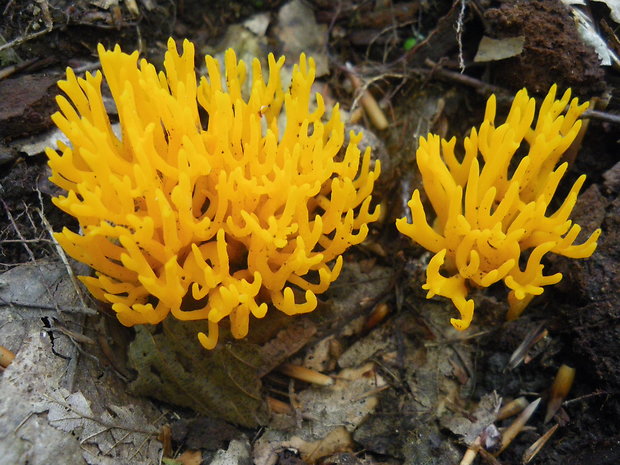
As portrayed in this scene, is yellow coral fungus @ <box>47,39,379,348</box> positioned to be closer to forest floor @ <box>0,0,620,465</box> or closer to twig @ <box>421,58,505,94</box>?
forest floor @ <box>0,0,620,465</box>

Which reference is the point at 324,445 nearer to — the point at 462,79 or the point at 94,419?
the point at 94,419

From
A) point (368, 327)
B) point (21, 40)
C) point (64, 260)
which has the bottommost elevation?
point (368, 327)

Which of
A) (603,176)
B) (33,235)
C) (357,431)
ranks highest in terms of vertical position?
(603,176)

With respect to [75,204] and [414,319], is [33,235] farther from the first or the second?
[414,319]

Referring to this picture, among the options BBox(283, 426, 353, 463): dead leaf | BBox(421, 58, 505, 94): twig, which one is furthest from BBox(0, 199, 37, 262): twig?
BBox(421, 58, 505, 94): twig

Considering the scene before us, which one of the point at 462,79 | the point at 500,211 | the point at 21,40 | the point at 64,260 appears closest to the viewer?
the point at 500,211

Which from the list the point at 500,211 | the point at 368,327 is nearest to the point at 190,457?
the point at 368,327

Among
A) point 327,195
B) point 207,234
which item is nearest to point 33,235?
point 207,234

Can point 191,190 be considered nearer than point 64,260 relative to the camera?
Yes
